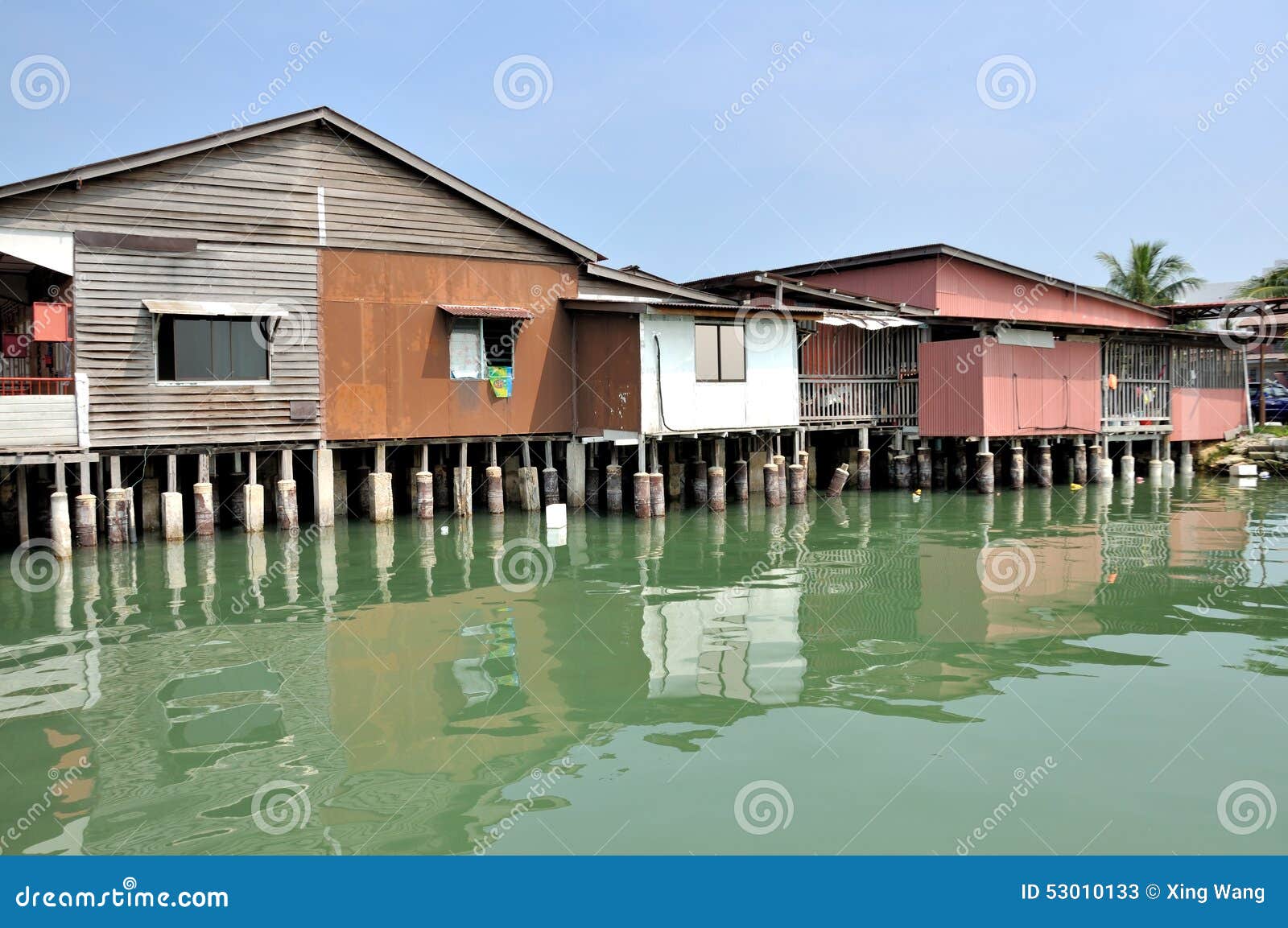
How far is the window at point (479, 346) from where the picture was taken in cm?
2052

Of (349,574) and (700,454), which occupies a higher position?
(700,454)

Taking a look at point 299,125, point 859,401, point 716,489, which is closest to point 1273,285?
point 859,401

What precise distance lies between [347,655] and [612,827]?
4730mm

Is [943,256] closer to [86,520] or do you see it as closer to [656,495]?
[656,495]

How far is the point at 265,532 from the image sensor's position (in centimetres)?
1903

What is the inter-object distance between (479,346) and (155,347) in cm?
580

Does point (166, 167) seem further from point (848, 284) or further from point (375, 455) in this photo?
point (848, 284)

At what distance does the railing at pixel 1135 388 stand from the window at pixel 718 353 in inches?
448

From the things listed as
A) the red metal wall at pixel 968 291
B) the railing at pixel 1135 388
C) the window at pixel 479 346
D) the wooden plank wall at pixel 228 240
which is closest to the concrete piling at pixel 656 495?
the window at pixel 479 346

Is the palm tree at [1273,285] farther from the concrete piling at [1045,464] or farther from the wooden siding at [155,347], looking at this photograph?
the wooden siding at [155,347]

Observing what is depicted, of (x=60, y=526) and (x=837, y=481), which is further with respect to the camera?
(x=837, y=481)

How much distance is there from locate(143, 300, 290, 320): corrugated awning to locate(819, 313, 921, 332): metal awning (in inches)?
442

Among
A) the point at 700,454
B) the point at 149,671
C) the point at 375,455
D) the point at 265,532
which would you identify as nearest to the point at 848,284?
the point at 700,454

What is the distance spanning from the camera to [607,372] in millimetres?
21203
